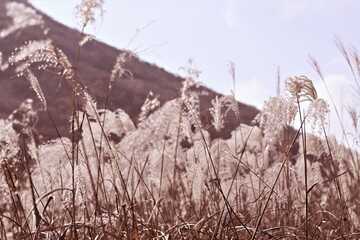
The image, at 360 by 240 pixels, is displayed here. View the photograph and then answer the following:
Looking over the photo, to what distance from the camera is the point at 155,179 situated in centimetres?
324

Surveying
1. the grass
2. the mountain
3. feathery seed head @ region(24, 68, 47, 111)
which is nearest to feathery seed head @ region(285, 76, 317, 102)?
the grass

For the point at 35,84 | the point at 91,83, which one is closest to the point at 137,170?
the point at 35,84

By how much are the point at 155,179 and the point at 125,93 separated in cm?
1894

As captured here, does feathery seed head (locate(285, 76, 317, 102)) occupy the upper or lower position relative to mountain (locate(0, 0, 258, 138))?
lower

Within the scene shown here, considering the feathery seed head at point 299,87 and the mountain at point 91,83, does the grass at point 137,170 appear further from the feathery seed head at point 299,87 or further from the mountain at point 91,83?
the mountain at point 91,83

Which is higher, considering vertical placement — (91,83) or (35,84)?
(91,83)

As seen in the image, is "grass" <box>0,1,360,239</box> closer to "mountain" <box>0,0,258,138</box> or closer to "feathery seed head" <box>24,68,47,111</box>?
"feathery seed head" <box>24,68,47,111</box>

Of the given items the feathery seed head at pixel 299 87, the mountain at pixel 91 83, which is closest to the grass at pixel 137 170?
the feathery seed head at pixel 299 87

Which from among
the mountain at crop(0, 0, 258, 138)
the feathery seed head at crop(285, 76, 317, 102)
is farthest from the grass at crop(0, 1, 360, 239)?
the mountain at crop(0, 0, 258, 138)

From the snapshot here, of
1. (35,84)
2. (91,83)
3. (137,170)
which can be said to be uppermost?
(91,83)

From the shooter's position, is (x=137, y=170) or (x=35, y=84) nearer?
(x=35, y=84)

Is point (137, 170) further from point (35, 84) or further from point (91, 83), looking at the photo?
point (91, 83)

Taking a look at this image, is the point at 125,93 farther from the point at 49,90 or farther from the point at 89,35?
the point at 89,35

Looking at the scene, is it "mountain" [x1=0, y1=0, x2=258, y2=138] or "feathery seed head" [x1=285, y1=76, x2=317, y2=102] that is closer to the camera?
"feathery seed head" [x1=285, y1=76, x2=317, y2=102]
